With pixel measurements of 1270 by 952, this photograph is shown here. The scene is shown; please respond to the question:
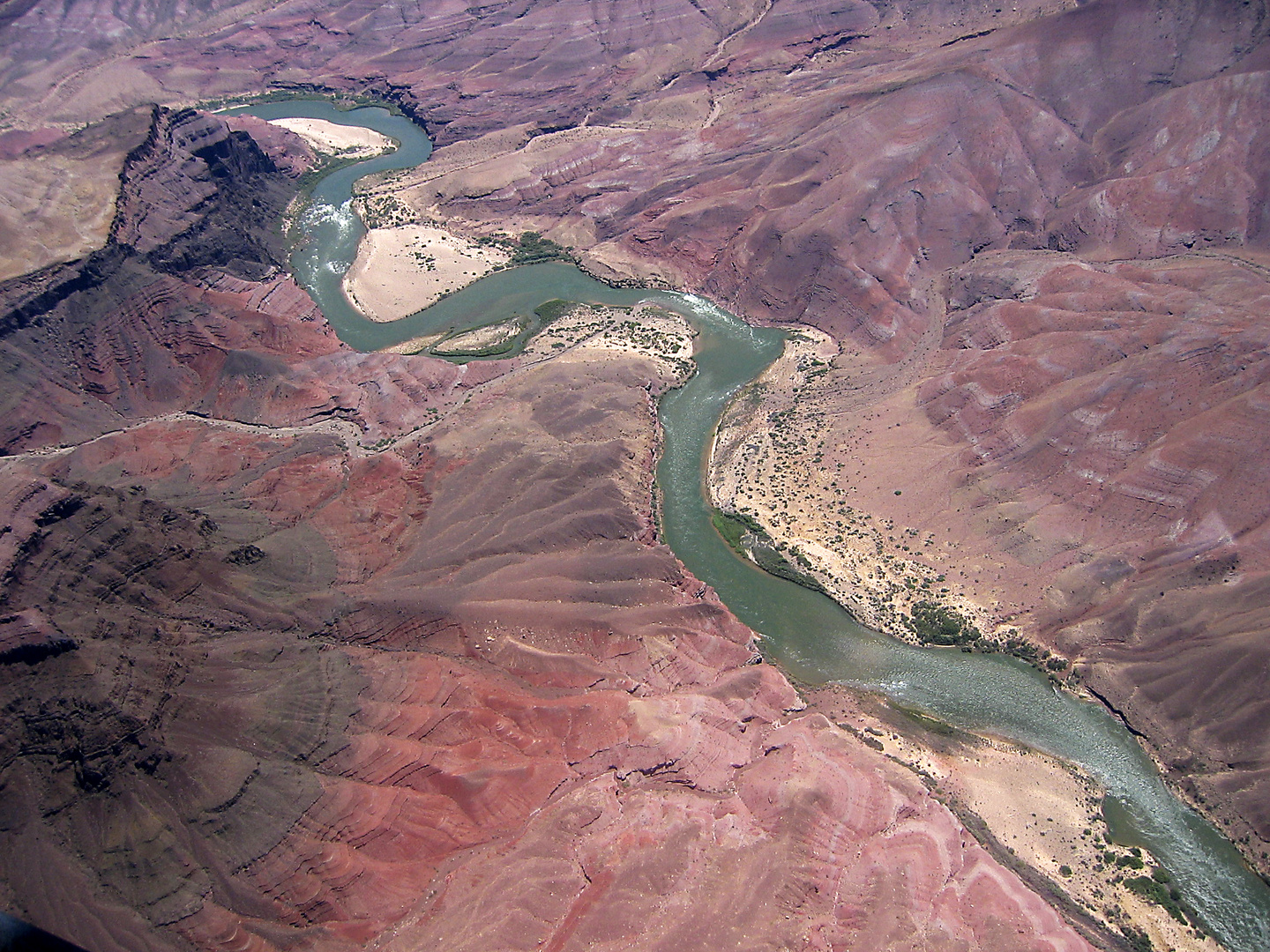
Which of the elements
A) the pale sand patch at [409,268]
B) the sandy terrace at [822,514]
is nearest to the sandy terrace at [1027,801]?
the sandy terrace at [822,514]

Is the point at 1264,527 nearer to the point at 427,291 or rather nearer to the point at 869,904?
the point at 869,904

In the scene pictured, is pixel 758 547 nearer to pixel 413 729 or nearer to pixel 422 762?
pixel 413 729

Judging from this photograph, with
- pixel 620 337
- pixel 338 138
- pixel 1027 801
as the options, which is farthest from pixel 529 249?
pixel 1027 801

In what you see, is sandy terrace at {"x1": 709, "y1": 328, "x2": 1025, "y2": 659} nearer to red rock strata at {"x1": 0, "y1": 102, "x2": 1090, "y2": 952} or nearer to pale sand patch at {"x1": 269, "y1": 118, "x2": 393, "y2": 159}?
red rock strata at {"x1": 0, "y1": 102, "x2": 1090, "y2": 952}

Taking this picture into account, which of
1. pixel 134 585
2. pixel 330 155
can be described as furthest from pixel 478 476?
pixel 330 155

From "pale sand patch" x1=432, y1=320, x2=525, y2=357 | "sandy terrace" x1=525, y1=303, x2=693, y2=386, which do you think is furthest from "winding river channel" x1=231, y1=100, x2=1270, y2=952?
"pale sand patch" x1=432, y1=320, x2=525, y2=357

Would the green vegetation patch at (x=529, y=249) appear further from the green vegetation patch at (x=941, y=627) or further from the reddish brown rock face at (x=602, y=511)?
the green vegetation patch at (x=941, y=627)
